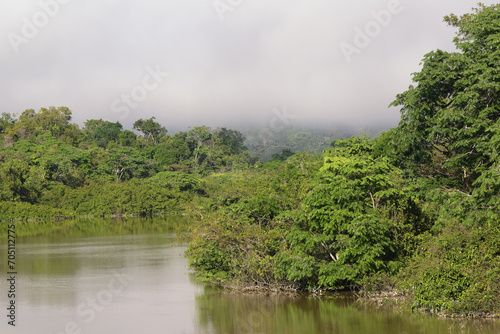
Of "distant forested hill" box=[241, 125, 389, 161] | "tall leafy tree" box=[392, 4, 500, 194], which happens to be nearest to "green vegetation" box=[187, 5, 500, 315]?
"tall leafy tree" box=[392, 4, 500, 194]

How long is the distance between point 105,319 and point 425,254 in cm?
833

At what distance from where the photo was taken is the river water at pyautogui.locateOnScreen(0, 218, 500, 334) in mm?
12953

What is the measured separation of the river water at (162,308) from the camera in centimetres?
1295

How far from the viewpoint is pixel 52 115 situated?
270 feet

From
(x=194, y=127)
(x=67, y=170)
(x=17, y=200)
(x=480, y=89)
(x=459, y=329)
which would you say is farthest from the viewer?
(x=194, y=127)

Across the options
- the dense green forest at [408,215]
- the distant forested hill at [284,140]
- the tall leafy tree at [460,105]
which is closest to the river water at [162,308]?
the dense green forest at [408,215]

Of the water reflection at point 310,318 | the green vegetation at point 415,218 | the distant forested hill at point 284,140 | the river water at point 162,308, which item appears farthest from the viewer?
the distant forested hill at point 284,140

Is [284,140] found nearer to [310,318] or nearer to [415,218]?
[415,218]

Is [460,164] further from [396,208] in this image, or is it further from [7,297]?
[7,297]

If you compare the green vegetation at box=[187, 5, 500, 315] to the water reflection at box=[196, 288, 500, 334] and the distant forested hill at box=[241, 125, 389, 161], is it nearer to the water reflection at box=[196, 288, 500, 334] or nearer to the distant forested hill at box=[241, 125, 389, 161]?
the water reflection at box=[196, 288, 500, 334]

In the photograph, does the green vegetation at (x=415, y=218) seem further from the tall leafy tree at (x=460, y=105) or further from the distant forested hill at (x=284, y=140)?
the distant forested hill at (x=284, y=140)

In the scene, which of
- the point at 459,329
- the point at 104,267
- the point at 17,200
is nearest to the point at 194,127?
the point at 17,200

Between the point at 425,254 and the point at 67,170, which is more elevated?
the point at 67,170

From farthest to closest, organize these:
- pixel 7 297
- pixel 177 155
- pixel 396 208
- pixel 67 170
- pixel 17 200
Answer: pixel 177 155 → pixel 67 170 → pixel 17 200 → pixel 7 297 → pixel 396 208
